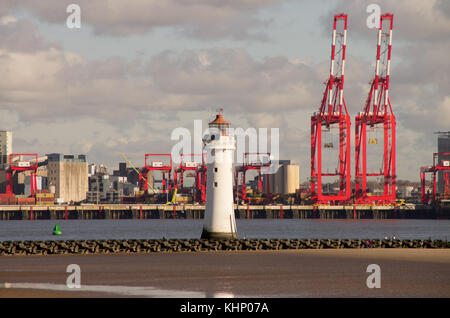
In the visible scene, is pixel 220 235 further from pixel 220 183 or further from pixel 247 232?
pixel 247 232

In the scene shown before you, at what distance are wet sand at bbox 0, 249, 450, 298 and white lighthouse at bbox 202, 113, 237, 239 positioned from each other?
3.72m

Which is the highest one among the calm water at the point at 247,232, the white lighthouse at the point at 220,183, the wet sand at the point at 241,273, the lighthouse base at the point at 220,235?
the white lighthouse at the point at 220,183

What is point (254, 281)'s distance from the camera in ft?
112

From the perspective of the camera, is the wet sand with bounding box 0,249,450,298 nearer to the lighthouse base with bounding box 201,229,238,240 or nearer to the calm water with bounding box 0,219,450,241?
the lighthouse base with bounding box 201,229,238,240

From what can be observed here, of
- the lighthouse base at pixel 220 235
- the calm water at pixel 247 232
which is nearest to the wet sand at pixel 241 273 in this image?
the lighthouse base at pixel 220 235

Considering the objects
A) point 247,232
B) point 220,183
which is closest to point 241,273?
point 220,183

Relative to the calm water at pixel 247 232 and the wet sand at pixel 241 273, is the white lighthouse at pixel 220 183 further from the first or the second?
the calm water at pixel 247 232

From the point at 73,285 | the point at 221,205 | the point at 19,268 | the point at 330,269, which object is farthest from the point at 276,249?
the point at 73,285

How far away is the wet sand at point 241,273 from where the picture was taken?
30.4 meters

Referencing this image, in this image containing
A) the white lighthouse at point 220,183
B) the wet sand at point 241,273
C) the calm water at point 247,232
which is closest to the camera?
the wet sand at point 241,273

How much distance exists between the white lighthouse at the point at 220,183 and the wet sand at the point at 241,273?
372 centimetres
